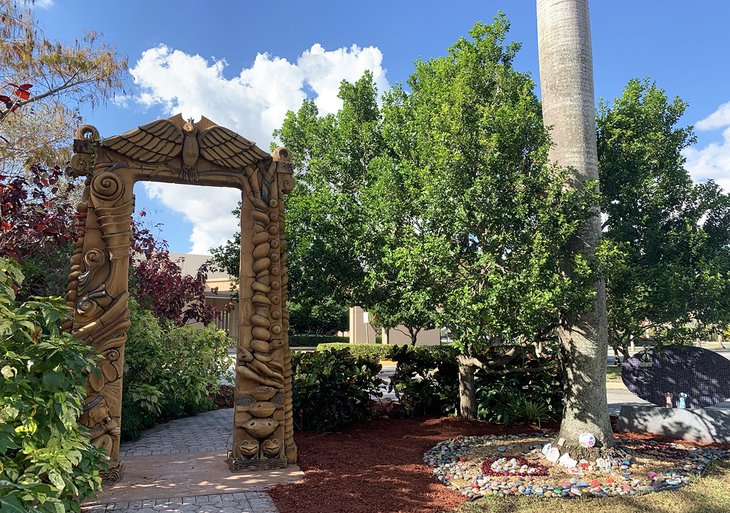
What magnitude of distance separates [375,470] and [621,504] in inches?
94.1

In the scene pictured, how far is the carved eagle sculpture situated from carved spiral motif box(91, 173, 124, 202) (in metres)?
0.30

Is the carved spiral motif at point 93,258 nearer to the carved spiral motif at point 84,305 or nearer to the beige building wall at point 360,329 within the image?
the carved spiral motif at point 84,305

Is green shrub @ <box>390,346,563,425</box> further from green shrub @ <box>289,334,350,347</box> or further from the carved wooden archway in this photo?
green shrub @ <box>289,334,350,347</box>

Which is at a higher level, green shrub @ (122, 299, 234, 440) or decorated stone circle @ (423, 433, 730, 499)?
green shrub @ (122, 299, 234, 440)

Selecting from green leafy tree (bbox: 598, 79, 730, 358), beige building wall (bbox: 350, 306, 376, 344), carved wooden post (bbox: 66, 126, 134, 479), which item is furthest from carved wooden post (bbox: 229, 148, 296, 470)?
beige building wall (bbox: 350, 306, 376, 344)

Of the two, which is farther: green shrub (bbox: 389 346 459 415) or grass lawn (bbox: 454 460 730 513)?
green shrub (bbox: 389 346 459 415)

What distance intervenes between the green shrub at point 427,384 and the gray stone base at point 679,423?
2.61m

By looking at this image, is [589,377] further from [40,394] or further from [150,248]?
[150,248]

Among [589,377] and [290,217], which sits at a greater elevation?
[290,217]

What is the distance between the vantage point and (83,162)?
501cm

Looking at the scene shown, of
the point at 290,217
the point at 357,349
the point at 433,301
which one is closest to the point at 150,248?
the point at 290,217

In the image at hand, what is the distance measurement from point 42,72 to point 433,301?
7.91m

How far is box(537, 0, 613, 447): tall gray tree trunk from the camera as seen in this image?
563cm

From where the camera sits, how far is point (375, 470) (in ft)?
17.6
